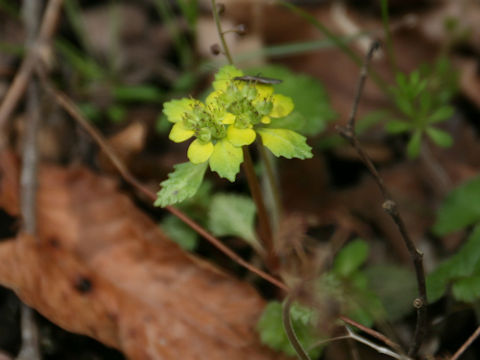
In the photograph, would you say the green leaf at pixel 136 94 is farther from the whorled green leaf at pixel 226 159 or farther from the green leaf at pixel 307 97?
the whorled green leaf at pixel 226 159

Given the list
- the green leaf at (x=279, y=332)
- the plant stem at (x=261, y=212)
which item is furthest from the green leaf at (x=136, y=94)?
the green leaf at (x=279, y=332)

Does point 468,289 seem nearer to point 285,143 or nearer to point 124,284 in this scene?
point 285,143

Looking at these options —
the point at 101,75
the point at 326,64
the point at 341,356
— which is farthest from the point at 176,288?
the point at 326,64

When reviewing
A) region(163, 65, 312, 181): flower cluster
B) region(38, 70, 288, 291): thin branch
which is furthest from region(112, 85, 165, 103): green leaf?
region(163, 65, 312, 181): flower cluster

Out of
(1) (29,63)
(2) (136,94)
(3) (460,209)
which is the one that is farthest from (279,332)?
(1) (29,63)

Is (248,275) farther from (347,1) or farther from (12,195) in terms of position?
(347,1)
